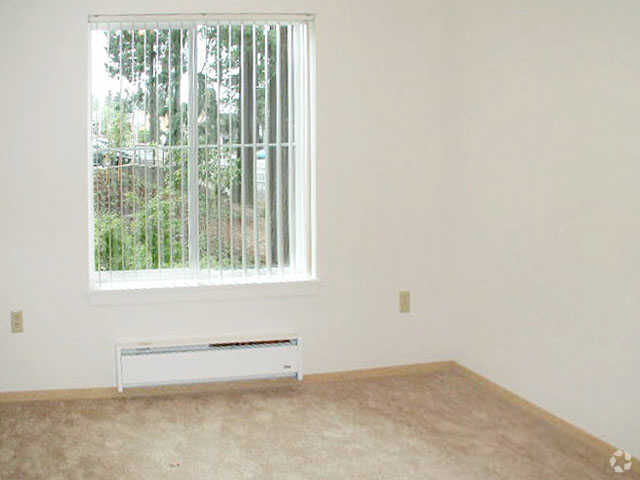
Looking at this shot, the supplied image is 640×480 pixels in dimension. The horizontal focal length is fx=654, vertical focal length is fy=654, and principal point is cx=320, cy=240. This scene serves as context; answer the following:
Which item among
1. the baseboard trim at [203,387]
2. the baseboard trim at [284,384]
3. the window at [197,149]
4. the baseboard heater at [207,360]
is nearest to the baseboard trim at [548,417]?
the baseboard trim at [284,384]

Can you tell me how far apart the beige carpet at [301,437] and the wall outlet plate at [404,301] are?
43 cm

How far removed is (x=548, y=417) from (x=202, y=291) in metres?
1.80

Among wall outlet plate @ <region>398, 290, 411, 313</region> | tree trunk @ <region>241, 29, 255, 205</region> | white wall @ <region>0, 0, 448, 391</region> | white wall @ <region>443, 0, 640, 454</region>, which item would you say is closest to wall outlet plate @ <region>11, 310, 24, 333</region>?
white wall @ <region>0, 0, 448, 391</region>

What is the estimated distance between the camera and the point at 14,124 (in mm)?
3227

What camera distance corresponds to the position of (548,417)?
2939 millimetres

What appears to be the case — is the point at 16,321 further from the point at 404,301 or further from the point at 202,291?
the point at 404,301

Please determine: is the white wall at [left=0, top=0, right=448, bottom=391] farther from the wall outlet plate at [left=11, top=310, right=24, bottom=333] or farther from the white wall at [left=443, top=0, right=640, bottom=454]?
the white wall at [left=443, top=0, right=640, bottom=454]

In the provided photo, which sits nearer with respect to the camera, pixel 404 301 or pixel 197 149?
pixel 197 149

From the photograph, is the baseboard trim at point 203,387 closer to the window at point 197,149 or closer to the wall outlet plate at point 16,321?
the wall outlet plate at point 16,321

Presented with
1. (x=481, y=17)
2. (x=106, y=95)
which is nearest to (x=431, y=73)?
(x=481, y=17)

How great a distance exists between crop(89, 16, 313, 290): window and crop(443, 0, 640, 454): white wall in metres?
0.89

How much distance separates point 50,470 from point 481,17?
2.90m

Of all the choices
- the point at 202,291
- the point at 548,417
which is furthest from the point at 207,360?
the point at 548,417

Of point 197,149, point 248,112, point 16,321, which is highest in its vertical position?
point 248,112
